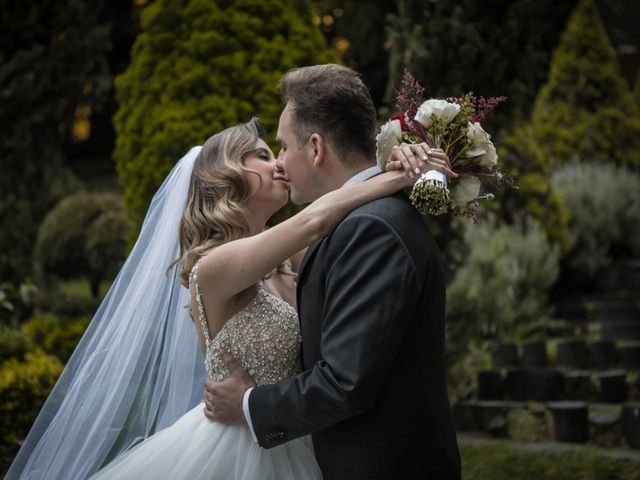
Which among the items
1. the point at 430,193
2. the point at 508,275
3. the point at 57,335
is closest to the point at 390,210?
the point at 430,193

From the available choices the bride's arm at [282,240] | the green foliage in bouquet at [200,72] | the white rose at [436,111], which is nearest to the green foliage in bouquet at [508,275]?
the green foliage in bouquet at [200,72]

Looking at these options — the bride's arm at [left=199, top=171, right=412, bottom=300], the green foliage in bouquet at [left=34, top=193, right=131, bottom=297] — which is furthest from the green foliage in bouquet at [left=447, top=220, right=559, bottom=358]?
the bride's arm at [left=199, top=171, right=412, bottom=300]

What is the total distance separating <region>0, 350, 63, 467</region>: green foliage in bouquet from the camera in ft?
16.9

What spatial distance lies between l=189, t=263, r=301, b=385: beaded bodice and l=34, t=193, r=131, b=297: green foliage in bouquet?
5573 millimetres

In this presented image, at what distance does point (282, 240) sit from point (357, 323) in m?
0.46

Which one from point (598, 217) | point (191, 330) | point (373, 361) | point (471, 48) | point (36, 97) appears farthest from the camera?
point (36, 97)

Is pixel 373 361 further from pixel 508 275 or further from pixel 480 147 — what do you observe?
pixel 508 275

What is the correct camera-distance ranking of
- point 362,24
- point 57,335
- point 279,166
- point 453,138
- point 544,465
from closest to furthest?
point 453,138 → point 279,166 → point 544,465 → point 57,335 → point 362,24

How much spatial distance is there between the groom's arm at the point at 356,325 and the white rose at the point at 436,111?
0.37 metres

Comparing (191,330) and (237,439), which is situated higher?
(191,330)

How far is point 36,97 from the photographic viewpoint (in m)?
11.1

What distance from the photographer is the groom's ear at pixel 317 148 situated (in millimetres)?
2629

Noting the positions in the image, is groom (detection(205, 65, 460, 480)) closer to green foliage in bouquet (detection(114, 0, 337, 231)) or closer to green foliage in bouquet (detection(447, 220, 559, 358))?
green foliage in bouquet (detection(114, 0, 337, 231))

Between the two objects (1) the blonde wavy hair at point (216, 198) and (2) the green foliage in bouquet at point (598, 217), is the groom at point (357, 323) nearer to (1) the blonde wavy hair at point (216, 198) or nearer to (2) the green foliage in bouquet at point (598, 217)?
(1) the blonde wavy hair at point (216, 198)
